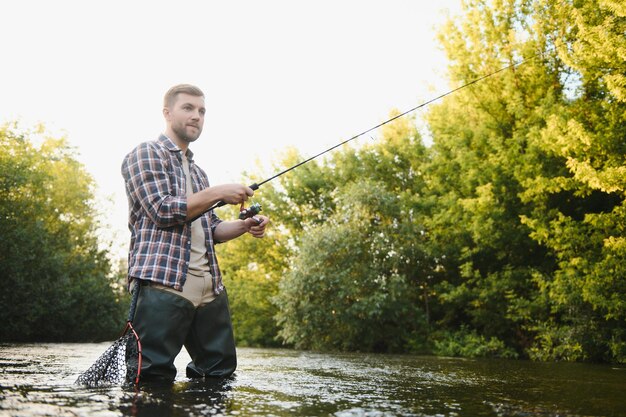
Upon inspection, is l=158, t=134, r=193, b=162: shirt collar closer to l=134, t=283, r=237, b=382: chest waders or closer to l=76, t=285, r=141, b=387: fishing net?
l=134, t=283, r=237, b=382: chest waders

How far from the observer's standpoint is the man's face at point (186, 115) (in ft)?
13.3

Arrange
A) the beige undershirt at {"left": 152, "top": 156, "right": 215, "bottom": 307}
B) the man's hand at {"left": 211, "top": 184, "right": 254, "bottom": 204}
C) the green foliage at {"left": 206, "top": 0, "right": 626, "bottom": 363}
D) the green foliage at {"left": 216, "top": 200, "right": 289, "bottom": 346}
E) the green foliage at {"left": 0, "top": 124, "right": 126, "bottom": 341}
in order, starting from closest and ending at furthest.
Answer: the man's hand at {"left": 211, "top": 184, "right": 254, "bottom": 204} < the beige undershirt at {"left": 152, "top": 156, "right": 215, "bottom": 307} < the green foliage at {"left": 206, "top": 0, "right": 626, "bottom": 363} < the green foliage at {"left": 0, "top": 124, "right": 126, "bottom": 341} < the green foliage at {"left": 216, "top": 200, "right": 289, "bottom": 346}

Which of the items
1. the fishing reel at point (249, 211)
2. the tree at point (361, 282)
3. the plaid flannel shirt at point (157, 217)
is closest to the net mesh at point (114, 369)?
the plaid flannel shirt at point (157, 217)

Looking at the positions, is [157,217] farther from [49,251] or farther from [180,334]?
[49,251]

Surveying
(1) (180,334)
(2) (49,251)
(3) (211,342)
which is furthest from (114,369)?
(2) (49,251)

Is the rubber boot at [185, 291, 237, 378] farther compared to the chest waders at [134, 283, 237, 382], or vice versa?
the rubber boot at [185, 291, 237, 378]

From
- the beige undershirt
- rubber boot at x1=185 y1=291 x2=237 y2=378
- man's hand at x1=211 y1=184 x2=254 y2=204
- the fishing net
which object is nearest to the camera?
the fishing net

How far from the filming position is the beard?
4.09 meters

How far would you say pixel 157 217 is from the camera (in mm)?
3680

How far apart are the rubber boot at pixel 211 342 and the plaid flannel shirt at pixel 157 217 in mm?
152

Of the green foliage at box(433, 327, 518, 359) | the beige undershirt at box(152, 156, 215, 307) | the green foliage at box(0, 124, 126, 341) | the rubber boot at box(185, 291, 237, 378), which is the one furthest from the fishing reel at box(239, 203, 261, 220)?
the green foliage at box(0, 124, 126, 341)

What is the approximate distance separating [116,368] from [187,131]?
63.2 inches

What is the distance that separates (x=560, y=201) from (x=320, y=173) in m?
16.3

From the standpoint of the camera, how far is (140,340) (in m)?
3.53
